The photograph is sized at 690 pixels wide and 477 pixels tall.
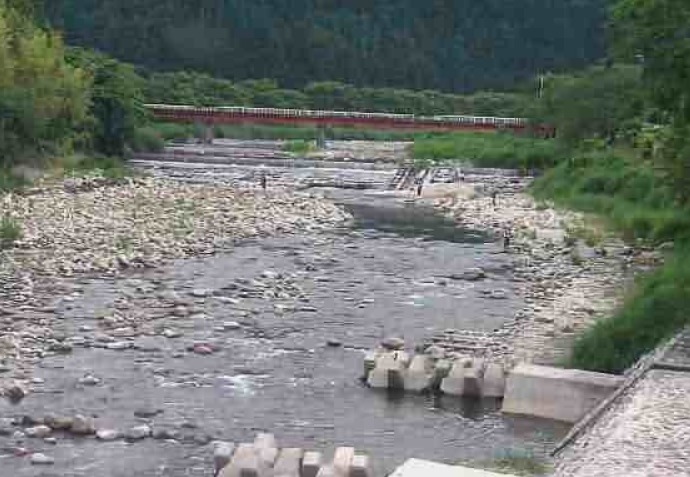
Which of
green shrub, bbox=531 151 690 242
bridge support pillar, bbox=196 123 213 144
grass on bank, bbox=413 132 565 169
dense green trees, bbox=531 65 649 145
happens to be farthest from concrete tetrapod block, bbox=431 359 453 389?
bridge support pillar, bbox=196 123 213 144

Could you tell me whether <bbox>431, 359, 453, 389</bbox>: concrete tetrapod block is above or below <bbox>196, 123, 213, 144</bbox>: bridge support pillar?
above

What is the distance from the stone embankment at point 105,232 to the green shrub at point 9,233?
0.21m

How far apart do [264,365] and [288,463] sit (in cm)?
502

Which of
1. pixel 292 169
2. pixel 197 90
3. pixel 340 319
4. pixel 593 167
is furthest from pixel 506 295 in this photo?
pixel 197 90

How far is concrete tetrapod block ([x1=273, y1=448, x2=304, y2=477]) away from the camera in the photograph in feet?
37.1

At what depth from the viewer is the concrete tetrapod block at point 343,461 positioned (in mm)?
11148

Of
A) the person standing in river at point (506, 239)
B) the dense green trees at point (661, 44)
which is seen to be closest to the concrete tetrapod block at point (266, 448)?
the dense green trees at point (661, 44)

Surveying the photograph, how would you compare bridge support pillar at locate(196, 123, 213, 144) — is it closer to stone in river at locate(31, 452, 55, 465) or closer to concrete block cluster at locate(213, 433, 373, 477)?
stone in river at locate(31, 452, 55, 465)

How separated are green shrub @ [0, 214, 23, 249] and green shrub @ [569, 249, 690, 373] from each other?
1349 centimetres

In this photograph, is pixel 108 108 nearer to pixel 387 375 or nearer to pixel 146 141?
pixel 146 141

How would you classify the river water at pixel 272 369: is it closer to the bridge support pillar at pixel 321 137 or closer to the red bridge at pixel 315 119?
the bridge support pillar at pixel 321 137

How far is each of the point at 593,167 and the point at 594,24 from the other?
88037 millimetres

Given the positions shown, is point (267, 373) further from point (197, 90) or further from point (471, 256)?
point (197, 90)

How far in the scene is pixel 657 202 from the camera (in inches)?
1233
